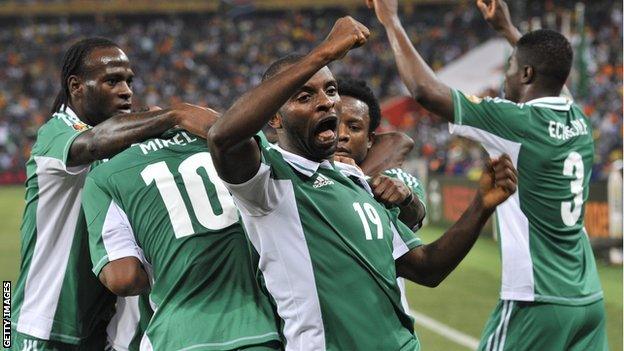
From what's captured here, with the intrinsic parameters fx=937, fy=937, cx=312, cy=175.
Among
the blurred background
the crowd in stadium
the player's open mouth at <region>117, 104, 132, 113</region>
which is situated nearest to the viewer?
the player's open mouth at <region>117, 104, 132, 113</region>

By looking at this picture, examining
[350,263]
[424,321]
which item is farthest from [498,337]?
[424,321]

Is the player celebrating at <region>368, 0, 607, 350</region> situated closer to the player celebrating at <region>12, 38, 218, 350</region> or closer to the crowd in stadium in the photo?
the player celebrating at <region>12, 38, 218, 350</region>

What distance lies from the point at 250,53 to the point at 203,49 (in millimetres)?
2335

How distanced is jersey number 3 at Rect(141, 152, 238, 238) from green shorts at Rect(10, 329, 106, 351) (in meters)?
1.08

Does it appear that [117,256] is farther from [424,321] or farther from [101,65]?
[424,321]

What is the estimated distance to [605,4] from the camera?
3916cm

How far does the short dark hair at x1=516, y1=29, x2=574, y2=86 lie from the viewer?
4906 mm

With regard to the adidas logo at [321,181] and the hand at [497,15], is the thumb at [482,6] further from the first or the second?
the adidas logo at [321,181]

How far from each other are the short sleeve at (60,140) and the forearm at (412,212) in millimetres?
1417

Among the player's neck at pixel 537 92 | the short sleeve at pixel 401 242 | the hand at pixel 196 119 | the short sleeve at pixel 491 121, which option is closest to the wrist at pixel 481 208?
the short sleeve at pixel 401 242

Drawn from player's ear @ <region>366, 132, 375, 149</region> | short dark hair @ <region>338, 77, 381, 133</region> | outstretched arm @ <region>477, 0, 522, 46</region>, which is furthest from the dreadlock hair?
outstretched arm @ <region>477, 0, 522, 46</region>

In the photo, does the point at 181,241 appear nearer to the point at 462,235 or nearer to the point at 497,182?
the point at 462,235

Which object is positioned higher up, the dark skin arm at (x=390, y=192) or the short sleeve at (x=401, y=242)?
the dark skin arm at (x=390, y=192)

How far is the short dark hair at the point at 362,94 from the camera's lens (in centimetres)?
465
